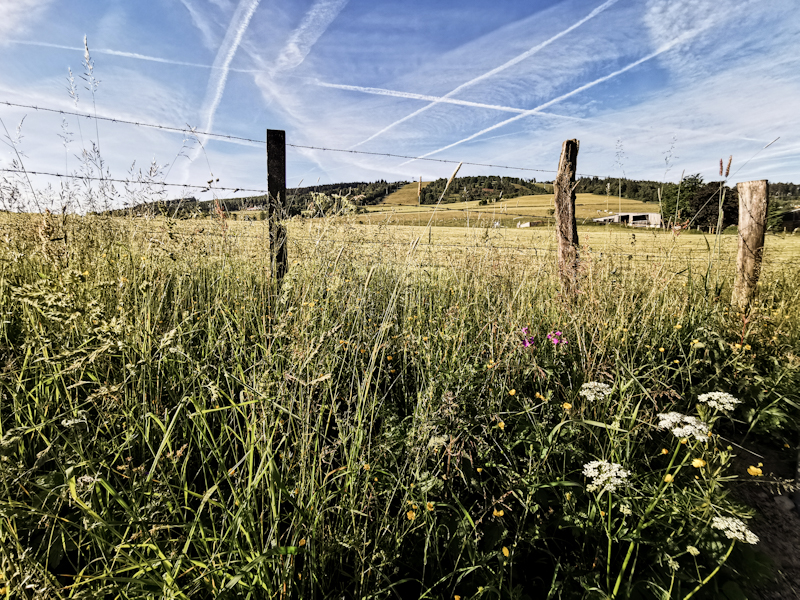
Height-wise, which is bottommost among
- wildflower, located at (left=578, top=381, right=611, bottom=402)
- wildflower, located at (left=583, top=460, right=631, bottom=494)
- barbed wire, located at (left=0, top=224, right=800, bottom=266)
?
wildflower, located at (left=583, top=460, right=631, bottom=494)

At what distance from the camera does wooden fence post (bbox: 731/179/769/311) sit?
14.3ft

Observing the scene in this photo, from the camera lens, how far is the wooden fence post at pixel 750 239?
4.36 metres

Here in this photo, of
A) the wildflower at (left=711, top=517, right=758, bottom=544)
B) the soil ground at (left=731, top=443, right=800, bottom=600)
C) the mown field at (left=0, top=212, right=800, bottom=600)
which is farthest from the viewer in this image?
the soil ground at (left=731, top=443, right=800, bottom=600)

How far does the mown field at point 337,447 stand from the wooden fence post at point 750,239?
1200 millimetres

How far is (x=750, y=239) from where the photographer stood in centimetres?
442

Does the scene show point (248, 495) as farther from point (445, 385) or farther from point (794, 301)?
point (794, 301)

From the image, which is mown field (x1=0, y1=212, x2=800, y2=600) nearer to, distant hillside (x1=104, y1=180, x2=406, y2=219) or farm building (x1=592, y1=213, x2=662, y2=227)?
distant hillside (x1=104, y1=180, x2=406, y2=219)

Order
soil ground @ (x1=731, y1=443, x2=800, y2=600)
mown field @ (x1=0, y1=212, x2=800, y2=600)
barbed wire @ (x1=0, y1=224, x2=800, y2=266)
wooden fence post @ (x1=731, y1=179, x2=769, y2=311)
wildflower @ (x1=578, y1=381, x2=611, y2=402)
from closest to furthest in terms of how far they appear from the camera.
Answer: mown field @ (x1=0, y1=212, x2=800, y2=600), soil ground @ (x1=731, y1=443, x2=800, y2=600), wildflower @ (x1=578, y1=381, x2=611, y2=402), barbed wire @ (x1=0, y1=224, x2=800, y2=266), wooden fence post @ (x1=731, y1=179, x2=769, y2=311)

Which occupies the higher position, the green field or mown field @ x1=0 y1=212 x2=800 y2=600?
the green field

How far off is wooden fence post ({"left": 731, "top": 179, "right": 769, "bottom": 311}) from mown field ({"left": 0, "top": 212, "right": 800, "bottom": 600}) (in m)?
1.20

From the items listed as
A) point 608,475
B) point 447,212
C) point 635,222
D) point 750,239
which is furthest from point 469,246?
point 635,222

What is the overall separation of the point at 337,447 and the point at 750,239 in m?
5.24

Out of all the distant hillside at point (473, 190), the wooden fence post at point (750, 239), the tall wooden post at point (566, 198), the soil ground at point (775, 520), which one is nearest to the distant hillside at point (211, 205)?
the distant hillside at point (473, 190)

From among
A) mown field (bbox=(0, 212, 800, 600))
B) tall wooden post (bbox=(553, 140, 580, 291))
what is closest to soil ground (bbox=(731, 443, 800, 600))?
mown field (bbox=(0, 212, 800, 600))
